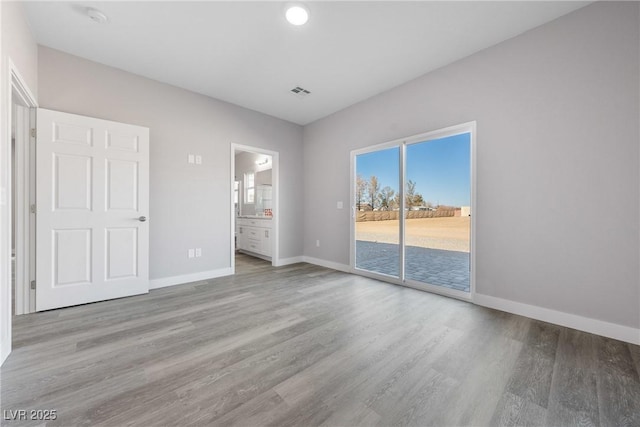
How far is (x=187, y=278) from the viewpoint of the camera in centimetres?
353

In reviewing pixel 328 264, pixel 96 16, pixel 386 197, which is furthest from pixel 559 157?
pixel 96 16

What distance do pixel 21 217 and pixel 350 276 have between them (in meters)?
3.80

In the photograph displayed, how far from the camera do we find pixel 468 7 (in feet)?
6.91

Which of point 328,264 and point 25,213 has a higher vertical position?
point 25,213

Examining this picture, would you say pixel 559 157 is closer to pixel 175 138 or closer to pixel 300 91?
pixel 300 91

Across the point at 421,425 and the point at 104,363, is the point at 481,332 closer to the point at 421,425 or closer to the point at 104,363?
the point at 421,425

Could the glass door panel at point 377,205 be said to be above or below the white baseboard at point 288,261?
above

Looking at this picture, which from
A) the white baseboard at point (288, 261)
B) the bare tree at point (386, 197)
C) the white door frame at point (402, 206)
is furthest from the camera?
the white baseboard at point (288, 261)

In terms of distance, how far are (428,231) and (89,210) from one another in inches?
162

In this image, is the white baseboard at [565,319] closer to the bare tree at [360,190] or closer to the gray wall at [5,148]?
the bare tree at [360,190]

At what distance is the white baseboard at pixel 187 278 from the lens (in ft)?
10.8

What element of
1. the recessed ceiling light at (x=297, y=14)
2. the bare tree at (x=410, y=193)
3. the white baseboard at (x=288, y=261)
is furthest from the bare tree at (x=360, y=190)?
the recessed ceiling light at (x=297, y=14)

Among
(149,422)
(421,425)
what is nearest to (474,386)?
(421,425)

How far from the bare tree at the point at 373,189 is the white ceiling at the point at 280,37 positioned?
4.33 feet
